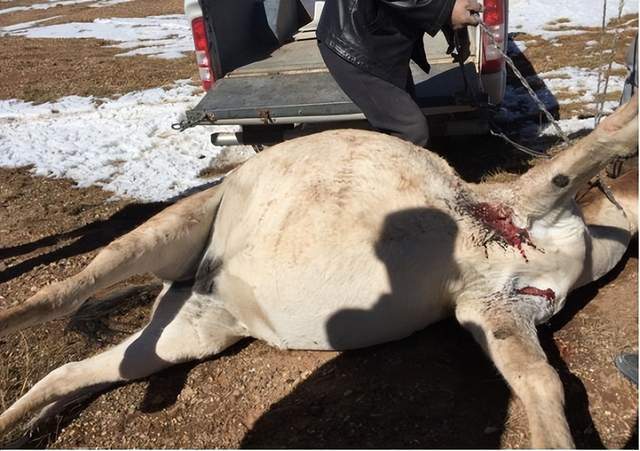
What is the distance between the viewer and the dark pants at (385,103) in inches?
143

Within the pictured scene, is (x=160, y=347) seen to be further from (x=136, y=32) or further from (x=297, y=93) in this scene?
(x=136, y=32)

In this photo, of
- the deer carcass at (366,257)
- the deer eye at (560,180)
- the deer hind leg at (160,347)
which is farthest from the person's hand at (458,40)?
the deer hind leg at (160,347)

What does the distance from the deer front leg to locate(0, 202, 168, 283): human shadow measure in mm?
3276

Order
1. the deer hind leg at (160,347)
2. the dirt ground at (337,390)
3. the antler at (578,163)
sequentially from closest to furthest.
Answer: the antler at (578,163)
the dirt ground at (337,390)
the deer hind leg at (160,347)

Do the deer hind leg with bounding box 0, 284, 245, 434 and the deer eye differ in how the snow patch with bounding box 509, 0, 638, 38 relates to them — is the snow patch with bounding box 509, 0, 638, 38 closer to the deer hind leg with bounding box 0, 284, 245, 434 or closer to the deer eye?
the deer eye

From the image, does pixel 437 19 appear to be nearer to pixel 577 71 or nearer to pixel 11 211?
pixel 11 211

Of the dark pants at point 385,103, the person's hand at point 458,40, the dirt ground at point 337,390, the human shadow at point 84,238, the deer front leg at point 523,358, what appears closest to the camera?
the deer front leg at point 523,358

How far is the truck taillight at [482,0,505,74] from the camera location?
190 inches

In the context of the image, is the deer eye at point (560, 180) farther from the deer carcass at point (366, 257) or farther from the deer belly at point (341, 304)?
the deer belly at point (341, 304)

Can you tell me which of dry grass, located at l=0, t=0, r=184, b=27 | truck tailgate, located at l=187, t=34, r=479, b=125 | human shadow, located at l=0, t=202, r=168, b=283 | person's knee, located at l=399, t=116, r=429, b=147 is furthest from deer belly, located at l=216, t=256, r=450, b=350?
dry grass, located at l=0, t=0, r=184, b=27

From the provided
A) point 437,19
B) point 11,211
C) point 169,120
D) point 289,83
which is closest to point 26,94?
point 169,120

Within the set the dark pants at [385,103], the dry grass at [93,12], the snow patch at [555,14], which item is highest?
the dark pants at [385,103]

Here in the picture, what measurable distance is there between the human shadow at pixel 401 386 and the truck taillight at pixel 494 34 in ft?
9.34

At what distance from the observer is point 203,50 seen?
556 centimetres
